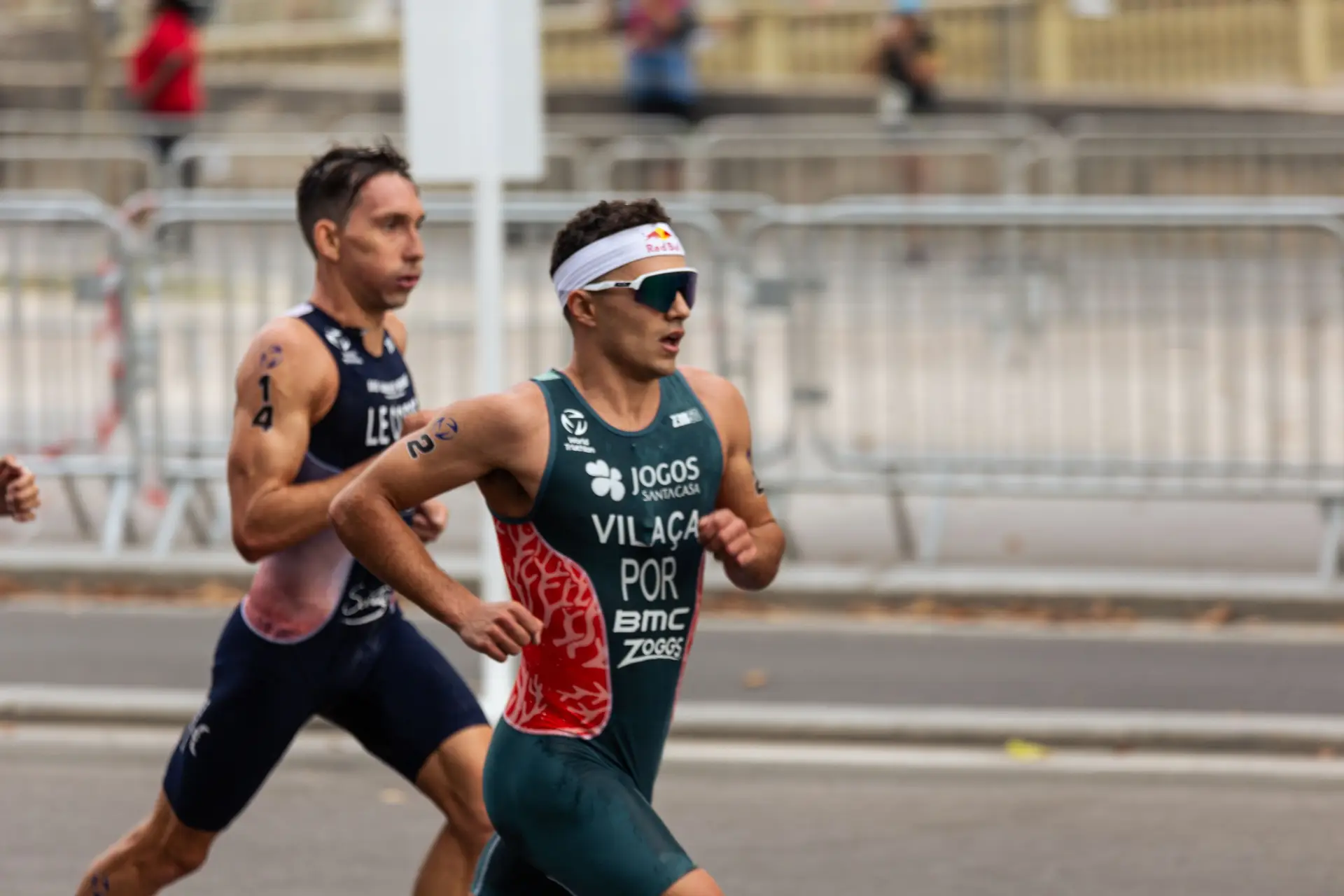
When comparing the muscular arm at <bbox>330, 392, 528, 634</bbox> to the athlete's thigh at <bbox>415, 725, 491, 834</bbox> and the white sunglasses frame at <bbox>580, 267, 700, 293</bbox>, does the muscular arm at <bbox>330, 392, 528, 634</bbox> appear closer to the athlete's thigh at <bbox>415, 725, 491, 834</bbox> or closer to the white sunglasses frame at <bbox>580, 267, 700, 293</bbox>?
the white sunglasses frame at <bbox>580, 267, 700, 293</bbox>

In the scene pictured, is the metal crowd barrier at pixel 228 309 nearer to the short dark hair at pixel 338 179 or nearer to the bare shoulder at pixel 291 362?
the short dark hair at pixel 338 179

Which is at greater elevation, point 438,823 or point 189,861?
point 189,861

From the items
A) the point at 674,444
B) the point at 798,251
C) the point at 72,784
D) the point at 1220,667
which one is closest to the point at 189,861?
the point at 674,444

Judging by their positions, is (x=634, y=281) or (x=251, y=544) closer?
(x=634, y=281)

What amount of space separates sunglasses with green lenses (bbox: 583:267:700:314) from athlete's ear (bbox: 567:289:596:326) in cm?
3

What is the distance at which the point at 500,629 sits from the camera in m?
4.24

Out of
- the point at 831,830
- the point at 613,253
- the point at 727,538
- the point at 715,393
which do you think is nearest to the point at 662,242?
the point at 613,253

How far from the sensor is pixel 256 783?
17.3 ft

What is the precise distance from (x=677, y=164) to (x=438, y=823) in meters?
10.5

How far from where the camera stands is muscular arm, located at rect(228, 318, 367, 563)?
5176mm

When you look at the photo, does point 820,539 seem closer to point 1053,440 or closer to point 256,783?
point 1053,440

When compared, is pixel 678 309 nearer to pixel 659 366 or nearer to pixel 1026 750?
pixel 659 366

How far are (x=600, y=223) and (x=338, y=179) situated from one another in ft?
3.67

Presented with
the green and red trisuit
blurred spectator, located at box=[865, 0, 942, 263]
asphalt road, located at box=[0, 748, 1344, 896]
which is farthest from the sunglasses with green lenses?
blurred spectator, located at box=[865, 0, 942, 263]
